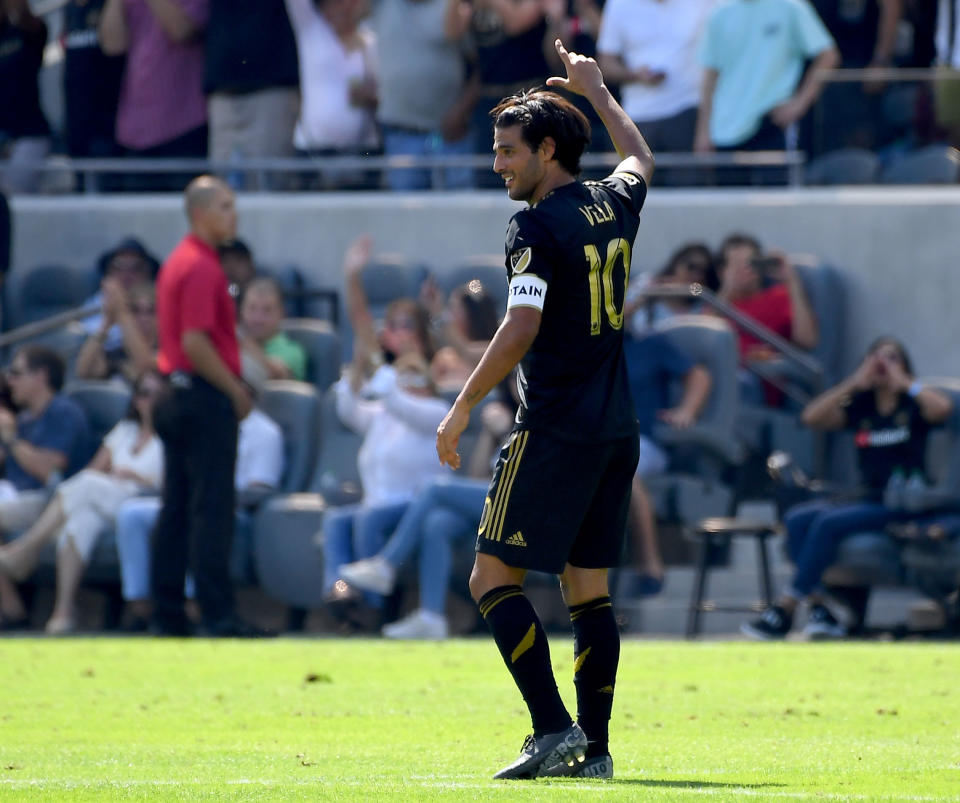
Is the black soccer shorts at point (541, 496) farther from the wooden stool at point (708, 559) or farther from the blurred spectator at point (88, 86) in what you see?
the blurred spectator at point (88, 86)

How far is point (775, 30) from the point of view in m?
14.5

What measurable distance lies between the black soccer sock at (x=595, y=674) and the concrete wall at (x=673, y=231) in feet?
27.9

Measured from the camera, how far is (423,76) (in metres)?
15.3

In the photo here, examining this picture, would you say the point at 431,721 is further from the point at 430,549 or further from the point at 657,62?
the point at 657,62

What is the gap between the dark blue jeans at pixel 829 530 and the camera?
11586 millimetres

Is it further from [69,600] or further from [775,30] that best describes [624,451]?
[775,30]

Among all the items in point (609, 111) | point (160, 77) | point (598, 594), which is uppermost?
point (160, 77)

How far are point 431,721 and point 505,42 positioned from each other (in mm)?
8405

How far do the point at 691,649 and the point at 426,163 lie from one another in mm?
6082

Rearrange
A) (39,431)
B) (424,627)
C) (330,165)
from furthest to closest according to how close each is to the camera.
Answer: (330,165) → (39,431) → (424,627)

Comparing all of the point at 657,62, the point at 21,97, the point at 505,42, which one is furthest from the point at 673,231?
the point at 21,97

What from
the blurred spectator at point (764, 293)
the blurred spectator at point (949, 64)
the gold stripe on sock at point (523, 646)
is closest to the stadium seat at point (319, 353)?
the blurred spectator at point (764, 293)

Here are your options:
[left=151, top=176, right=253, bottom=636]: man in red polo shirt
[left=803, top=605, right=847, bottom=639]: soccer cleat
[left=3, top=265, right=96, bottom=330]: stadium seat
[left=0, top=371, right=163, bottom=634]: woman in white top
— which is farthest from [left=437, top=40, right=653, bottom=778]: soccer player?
[left=3, top=265, right=96, bottom=330]: stadium seat

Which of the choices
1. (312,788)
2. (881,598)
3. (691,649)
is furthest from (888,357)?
(312,788)
